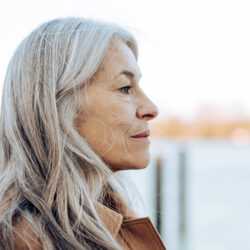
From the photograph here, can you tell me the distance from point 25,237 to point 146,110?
27.7 inches

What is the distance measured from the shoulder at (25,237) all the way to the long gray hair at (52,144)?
10 mm

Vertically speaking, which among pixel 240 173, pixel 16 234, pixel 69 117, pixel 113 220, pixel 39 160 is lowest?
pixel 240 173

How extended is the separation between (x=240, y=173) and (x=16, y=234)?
414 inches

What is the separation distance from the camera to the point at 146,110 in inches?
65.6

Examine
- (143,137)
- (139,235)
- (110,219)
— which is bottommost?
(139,235)

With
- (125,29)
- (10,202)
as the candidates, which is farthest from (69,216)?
(125,29)

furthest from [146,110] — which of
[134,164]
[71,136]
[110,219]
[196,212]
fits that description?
[196,212]

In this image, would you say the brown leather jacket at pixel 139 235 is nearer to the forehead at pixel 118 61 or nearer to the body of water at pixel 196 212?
the forehead at pixel 118 61

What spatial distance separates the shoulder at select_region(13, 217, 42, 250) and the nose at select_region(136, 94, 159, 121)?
640mm

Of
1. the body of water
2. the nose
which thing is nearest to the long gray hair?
the nose

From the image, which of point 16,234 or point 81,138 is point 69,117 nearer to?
point 81,138

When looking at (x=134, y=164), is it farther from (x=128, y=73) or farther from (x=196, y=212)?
(x=196, y=212)

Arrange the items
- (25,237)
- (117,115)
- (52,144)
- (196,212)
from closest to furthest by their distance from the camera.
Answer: (25,237) → (52,144) → (117,115) → (196,212)

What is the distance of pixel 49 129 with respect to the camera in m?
1.45
